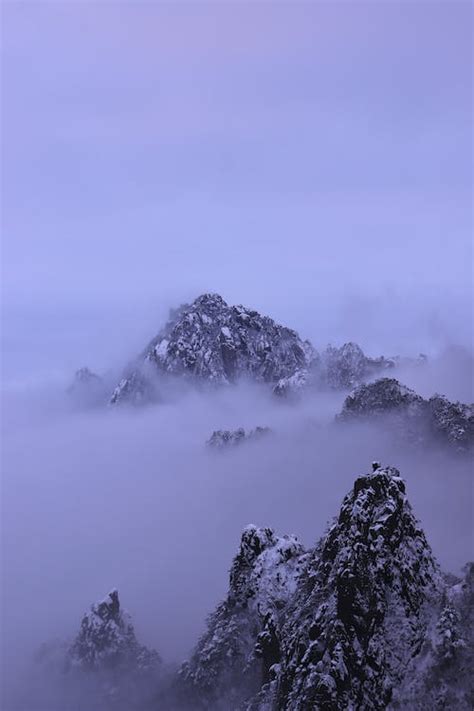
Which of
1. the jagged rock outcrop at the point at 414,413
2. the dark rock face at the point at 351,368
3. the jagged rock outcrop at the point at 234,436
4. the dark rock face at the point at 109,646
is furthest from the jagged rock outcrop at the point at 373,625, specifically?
the dark rock face at the point at 351,368

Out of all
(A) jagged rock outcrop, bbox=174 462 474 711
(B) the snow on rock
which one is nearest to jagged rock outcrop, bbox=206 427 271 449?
(B) the snow on rock

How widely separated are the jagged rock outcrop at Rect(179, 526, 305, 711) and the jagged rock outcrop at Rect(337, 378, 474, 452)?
51.1 metres

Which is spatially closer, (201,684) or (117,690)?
(201,684)

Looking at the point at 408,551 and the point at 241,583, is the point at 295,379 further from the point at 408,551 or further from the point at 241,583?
the point at 408,551

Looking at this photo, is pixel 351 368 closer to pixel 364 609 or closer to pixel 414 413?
pixel 414 413

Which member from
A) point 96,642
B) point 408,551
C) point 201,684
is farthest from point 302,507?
point 408,551

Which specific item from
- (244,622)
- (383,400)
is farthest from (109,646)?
(383,400)

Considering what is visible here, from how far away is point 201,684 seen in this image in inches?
1845

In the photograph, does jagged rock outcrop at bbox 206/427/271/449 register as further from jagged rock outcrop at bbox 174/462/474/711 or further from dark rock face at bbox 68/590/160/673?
jagged rock outcrop at bbox 174/462/474/711

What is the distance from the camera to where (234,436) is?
15125 centimetres

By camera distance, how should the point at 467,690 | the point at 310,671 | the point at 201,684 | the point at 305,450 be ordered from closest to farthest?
the point at 467,690
the point at 310,671
the point at 201,684
the point at 305,450

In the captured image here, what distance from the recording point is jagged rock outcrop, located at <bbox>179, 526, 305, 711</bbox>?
4309 cm

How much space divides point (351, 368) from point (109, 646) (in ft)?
460

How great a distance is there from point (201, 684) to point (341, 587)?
2684 centimetres
